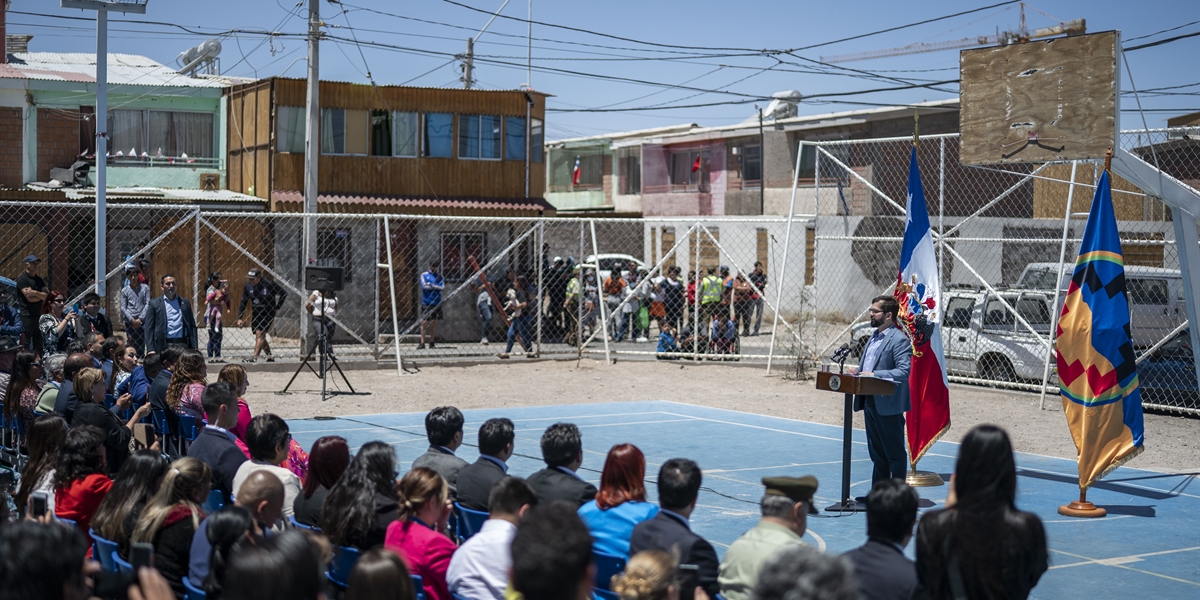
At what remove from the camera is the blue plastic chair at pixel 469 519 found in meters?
6.00

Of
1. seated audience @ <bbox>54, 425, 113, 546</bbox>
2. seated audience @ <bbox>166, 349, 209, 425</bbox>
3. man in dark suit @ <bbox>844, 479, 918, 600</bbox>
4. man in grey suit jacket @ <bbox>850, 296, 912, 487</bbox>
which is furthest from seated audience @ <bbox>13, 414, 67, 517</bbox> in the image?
man in grey suit jacket @ <bbox>850, 296, 912, 487</bbox>

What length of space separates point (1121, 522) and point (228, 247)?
20.2m

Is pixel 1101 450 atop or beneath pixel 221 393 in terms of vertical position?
beneath

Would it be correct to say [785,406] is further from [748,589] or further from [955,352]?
[748,589]

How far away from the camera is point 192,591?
14.7 ft

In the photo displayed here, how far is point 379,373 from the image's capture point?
18656mm

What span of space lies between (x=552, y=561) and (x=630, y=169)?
4414 centimetres

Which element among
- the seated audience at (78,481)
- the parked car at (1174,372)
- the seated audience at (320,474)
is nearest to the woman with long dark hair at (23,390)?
the seated audience at (78,481)

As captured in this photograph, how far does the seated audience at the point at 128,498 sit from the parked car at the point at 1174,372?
1328cm

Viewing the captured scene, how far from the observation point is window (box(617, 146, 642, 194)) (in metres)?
46.5

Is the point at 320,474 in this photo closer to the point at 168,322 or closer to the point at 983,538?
the point at 983,538

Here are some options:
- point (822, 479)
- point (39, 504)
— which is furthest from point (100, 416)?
point (822, 479)

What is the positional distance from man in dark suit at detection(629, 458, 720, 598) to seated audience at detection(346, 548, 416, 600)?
123 cm

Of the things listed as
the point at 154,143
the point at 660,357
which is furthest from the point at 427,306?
the point at 154,143
